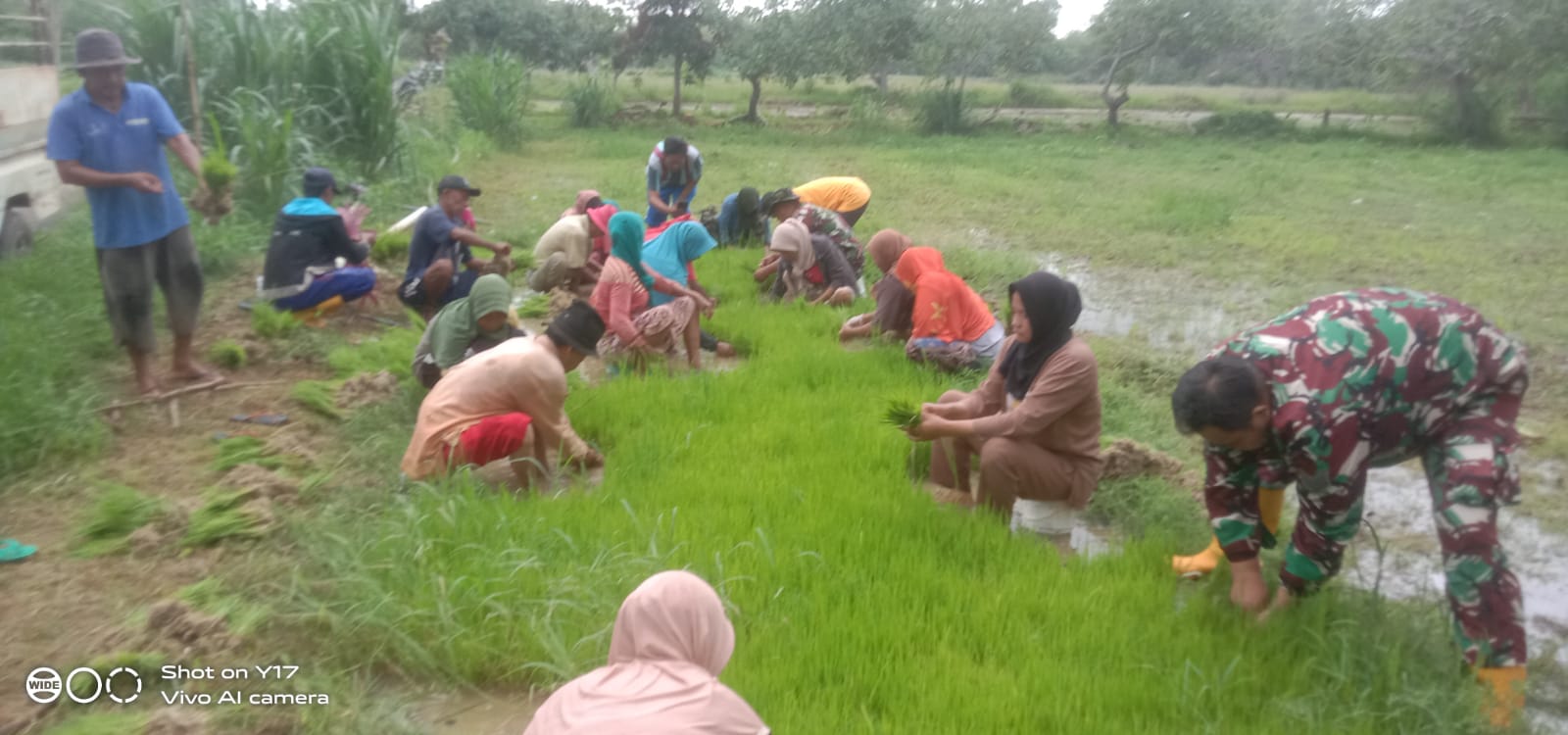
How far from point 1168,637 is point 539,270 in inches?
223

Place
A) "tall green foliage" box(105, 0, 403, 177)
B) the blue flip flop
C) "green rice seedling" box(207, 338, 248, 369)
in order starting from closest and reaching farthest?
the blue flip flop → "green rice seedling" box(207, 338, 248, 369) → "tall green foliage" box(105, 0, 403, 177)

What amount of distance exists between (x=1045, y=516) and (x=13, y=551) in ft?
12.7

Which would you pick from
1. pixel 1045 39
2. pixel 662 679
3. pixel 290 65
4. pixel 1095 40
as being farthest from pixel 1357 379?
pixel 1045 39

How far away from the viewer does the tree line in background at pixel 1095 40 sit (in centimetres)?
2114

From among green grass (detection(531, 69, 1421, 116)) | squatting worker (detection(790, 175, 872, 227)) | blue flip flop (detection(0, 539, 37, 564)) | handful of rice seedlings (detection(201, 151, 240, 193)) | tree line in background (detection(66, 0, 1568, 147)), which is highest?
tree line in background (detection(66, 0, 1568, 147))

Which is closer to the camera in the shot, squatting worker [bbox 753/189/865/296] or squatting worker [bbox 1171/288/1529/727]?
squatting worker [bbox 1171/288/1529/727]

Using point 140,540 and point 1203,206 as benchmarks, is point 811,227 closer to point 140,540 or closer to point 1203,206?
point 140,540

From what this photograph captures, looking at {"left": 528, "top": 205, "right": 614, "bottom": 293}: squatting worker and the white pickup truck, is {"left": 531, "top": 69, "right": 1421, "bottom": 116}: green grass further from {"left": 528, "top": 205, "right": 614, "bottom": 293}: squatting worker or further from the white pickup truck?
{"left": 528, "top": 205, "right": 614, "bottom": 293}: squatting worker

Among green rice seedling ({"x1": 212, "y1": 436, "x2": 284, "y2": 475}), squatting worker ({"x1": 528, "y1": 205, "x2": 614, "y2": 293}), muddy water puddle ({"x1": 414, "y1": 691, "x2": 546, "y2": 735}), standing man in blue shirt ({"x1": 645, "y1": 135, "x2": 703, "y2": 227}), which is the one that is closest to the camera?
muddy water puddle ({"x1": 414, "y1": 691, "x2": 546, "y2": 735})

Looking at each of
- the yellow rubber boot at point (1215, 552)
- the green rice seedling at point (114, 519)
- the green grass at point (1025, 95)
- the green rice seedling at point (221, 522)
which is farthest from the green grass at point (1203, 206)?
the green rice seedling at point (114, 519)

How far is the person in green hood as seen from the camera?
215 inches

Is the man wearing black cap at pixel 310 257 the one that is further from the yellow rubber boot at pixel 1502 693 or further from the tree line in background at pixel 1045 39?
the tree line in background at pixel 1045 39

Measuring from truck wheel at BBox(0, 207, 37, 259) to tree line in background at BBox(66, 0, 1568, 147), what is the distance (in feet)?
42.9

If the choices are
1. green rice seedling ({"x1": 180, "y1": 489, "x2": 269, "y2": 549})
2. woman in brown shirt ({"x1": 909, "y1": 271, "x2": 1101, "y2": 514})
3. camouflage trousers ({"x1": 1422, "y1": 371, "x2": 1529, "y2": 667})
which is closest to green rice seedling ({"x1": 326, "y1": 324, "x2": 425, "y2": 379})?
green rice seedling ({"x1": 180, "y1": 489, "x2": 269, "y2": 549})
